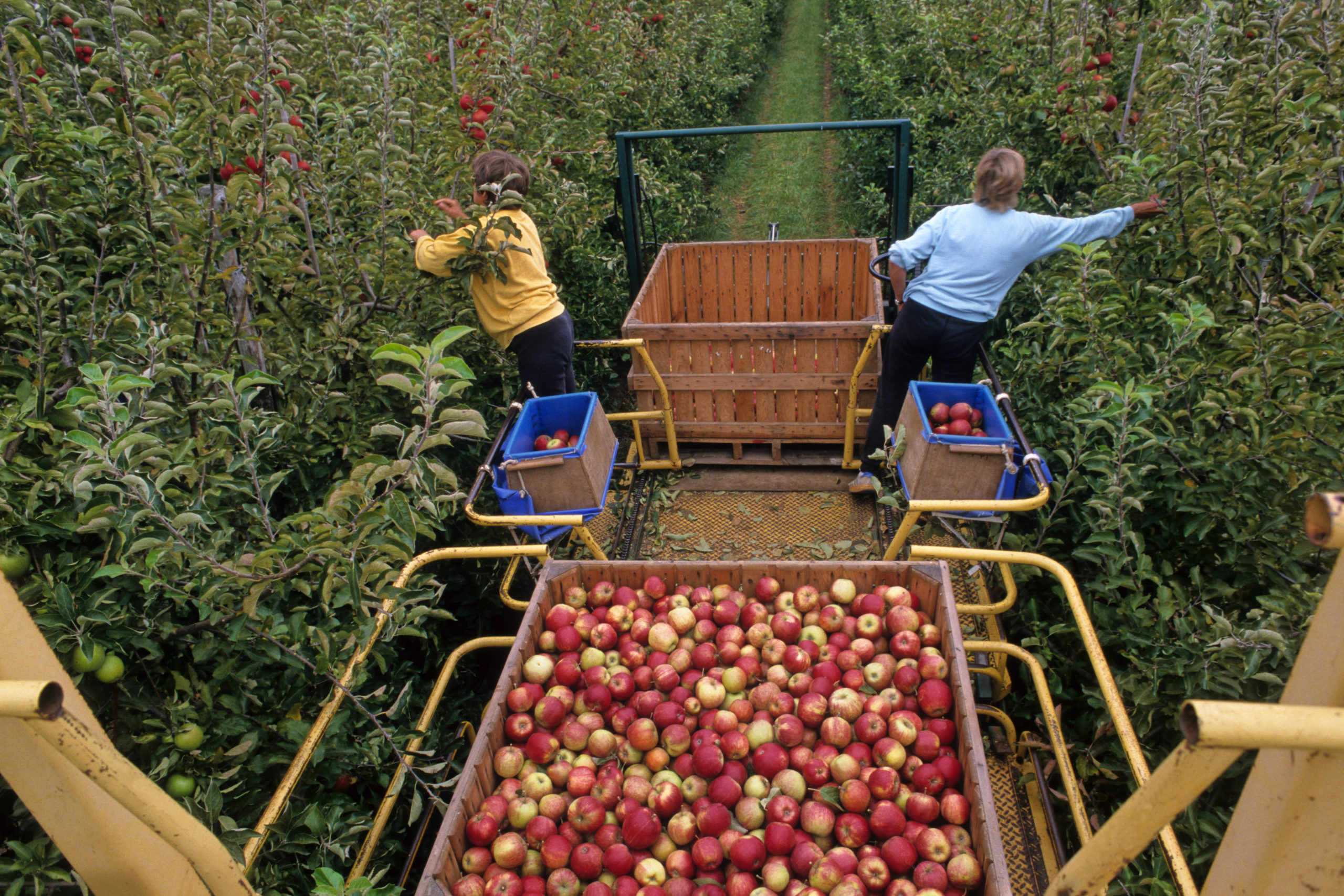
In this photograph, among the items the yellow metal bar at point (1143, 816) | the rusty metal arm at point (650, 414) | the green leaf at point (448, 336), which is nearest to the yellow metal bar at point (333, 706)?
the green leaf at point (448, 336)

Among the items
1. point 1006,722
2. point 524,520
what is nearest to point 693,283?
point 524,520

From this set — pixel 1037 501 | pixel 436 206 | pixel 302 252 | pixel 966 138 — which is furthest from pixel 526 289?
pixel 966 138

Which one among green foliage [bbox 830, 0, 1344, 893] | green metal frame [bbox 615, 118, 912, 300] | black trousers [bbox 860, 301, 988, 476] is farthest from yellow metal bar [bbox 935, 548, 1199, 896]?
green metal frame [bbox 615, 118, 912, 300]

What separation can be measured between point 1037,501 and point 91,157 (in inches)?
150

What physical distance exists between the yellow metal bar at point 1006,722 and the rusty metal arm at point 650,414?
2.48 meters

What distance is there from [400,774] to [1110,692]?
228 centimetres

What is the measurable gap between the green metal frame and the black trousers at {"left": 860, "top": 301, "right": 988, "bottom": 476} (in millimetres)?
1336

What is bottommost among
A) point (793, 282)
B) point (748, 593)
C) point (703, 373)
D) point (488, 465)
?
point (748, 593)

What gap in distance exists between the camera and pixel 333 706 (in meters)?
2.22

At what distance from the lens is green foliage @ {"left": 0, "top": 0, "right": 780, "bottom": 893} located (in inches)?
80.0

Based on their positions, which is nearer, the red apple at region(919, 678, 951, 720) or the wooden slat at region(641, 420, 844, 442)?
the red apple at region(919, 678, 951, 720)

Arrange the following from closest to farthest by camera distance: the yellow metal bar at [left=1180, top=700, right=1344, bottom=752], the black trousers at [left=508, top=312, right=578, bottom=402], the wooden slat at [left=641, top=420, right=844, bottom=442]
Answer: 1. the yellow metal bar at [left=1180, top=700, right=1344, bottom=752]
2. the black trousers at [left=508, top=312, right=578, bottom=402]
3. the wooden slat at [left=641, top=420, right=844, bottom=442]

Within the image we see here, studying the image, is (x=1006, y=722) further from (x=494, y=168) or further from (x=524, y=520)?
(x=494, y=168)

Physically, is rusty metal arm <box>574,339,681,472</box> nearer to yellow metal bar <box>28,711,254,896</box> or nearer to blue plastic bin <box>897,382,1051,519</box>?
blue plastic bin <box>897,382,1051,519</box>
